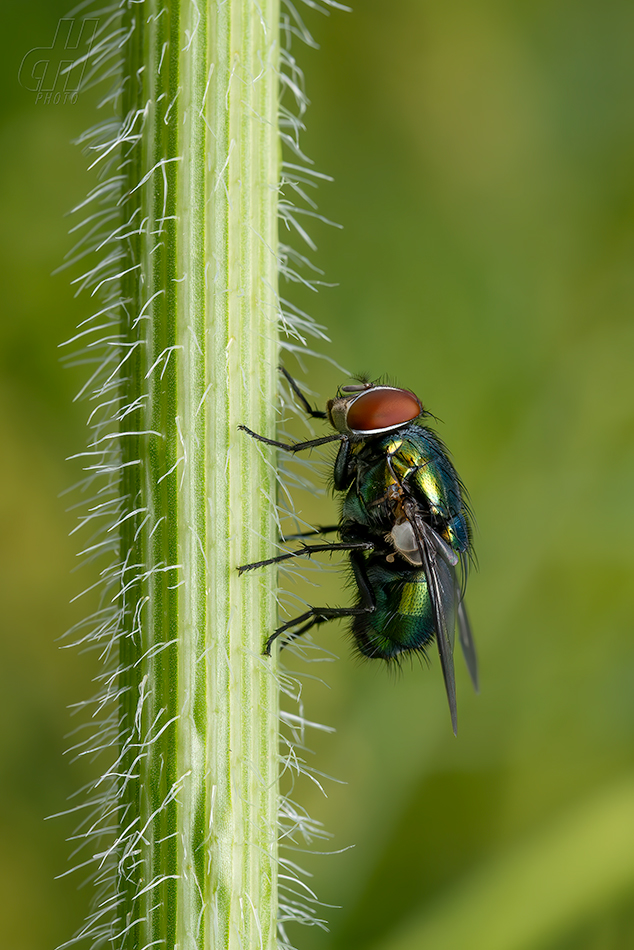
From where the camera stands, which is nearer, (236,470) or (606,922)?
(236,470)

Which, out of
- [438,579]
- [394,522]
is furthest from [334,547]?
[438,579]

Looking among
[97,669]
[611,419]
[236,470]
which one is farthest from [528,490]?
[236,470]

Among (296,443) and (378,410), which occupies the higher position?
(378,410)

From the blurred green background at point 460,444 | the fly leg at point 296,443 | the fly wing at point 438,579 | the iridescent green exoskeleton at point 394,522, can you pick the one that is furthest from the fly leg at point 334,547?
the blurred green background at point 460,444

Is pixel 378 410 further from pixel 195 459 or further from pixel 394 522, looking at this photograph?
pixel 195 459

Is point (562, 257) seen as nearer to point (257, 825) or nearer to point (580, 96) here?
point (580, 96)

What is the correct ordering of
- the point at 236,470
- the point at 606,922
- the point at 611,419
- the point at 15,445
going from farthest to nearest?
the point at 611,419 → the point at 15,445 → the point at 606,922 → the point at 236,470
